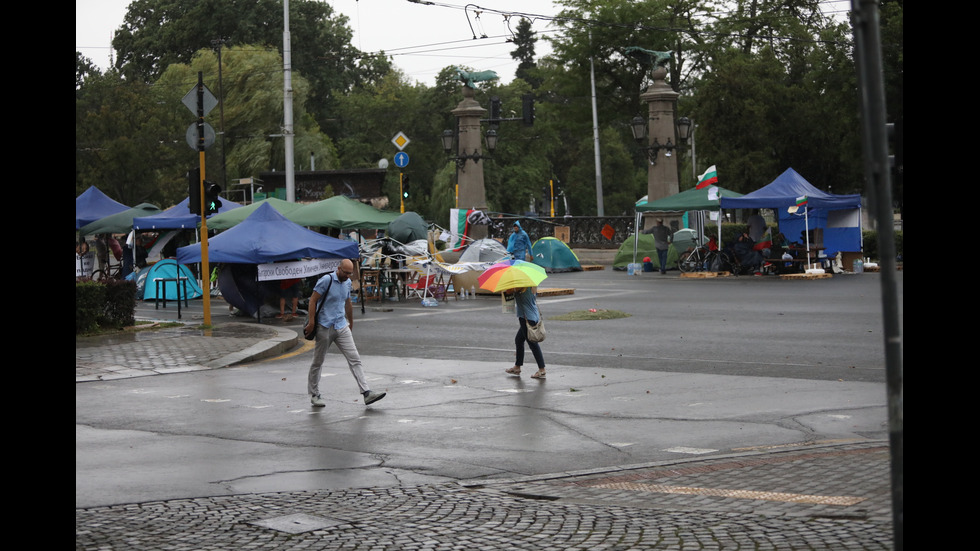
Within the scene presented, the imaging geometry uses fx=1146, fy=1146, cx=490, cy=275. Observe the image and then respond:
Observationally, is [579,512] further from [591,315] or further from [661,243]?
[661,243]

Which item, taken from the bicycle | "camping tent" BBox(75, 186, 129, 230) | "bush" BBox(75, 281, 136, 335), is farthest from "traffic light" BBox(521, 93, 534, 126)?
"bush" BBox(75, 281, 136, 335)

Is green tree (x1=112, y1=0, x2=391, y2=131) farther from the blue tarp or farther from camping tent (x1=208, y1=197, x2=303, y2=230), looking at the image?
→ the blue tarp

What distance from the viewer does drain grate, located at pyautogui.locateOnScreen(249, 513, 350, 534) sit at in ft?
23.4

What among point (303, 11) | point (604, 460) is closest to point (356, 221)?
point (604, 460)

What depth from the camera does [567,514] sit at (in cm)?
741

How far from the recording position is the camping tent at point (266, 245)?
23.5m

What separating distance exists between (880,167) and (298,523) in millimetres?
4707

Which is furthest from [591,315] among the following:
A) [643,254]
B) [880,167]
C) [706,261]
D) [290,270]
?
[880,167]

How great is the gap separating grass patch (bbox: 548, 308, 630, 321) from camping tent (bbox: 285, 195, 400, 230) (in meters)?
8.49

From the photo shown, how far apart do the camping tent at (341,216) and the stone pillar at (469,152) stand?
12.4m

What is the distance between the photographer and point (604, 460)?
30.7ft
